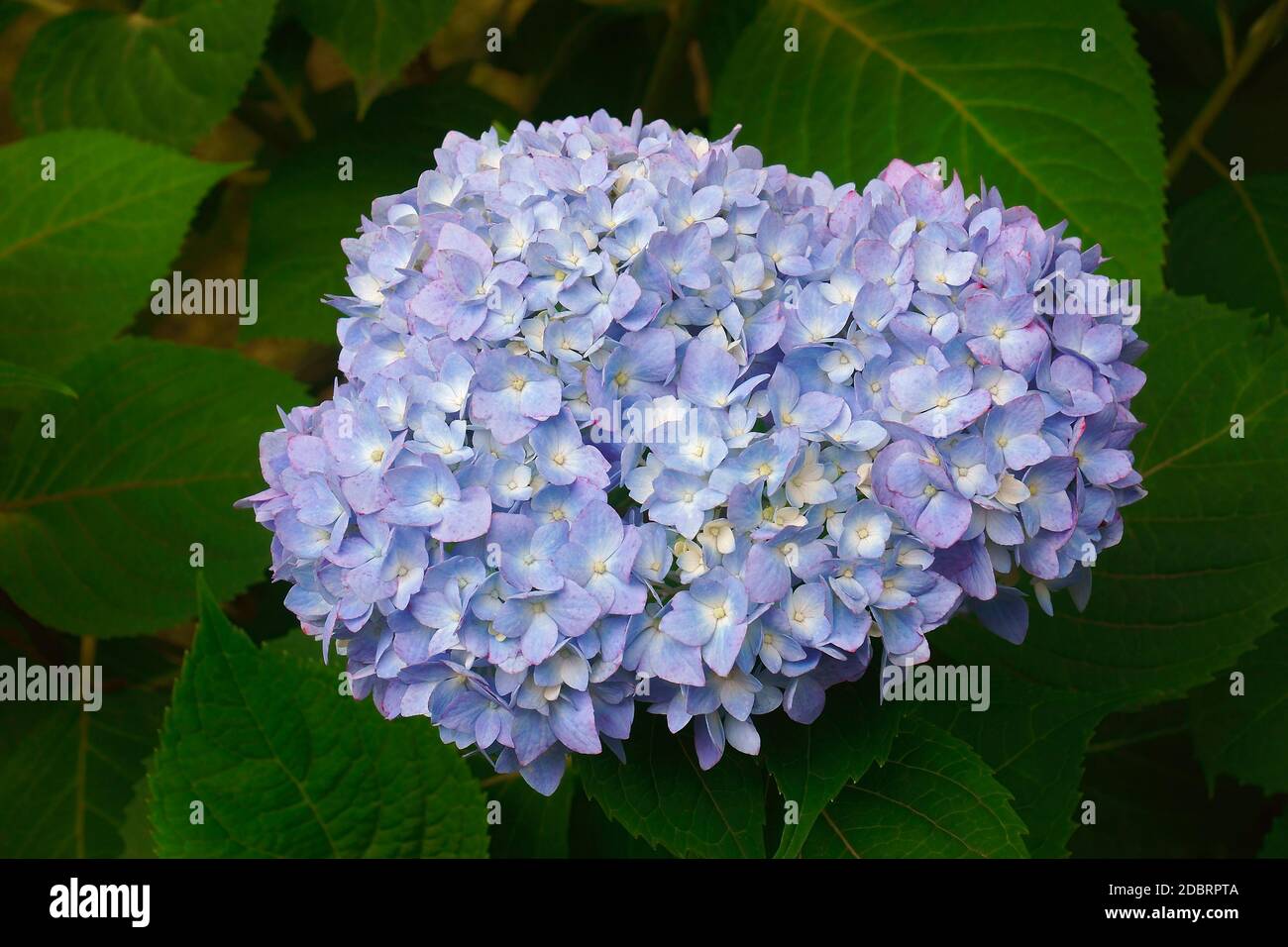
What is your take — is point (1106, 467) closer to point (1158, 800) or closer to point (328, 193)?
point (1158, 800)

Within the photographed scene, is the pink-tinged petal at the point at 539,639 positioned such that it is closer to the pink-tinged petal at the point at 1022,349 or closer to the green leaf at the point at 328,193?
the pink-tinged petal at the point at 1022,349

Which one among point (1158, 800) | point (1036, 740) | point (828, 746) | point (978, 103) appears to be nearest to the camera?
point (828, 746)

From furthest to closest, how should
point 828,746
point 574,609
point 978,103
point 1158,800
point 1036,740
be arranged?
point 1158,800
point 978,103
point 1036,740
point 828,746
point 574,609

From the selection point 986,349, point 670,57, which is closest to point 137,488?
point 670,57

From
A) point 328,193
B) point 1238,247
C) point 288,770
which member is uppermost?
point 328,193

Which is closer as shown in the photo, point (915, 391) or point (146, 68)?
point (915, 391)

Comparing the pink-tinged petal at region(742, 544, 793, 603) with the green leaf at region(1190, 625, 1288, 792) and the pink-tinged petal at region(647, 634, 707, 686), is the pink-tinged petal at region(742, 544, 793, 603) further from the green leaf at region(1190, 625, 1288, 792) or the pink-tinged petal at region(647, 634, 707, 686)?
the green leaf at region(1190, 625, 1288, 792)

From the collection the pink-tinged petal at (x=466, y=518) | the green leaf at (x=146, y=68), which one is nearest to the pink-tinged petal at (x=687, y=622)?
the pink-tinged petal at (x=466, y=518)
